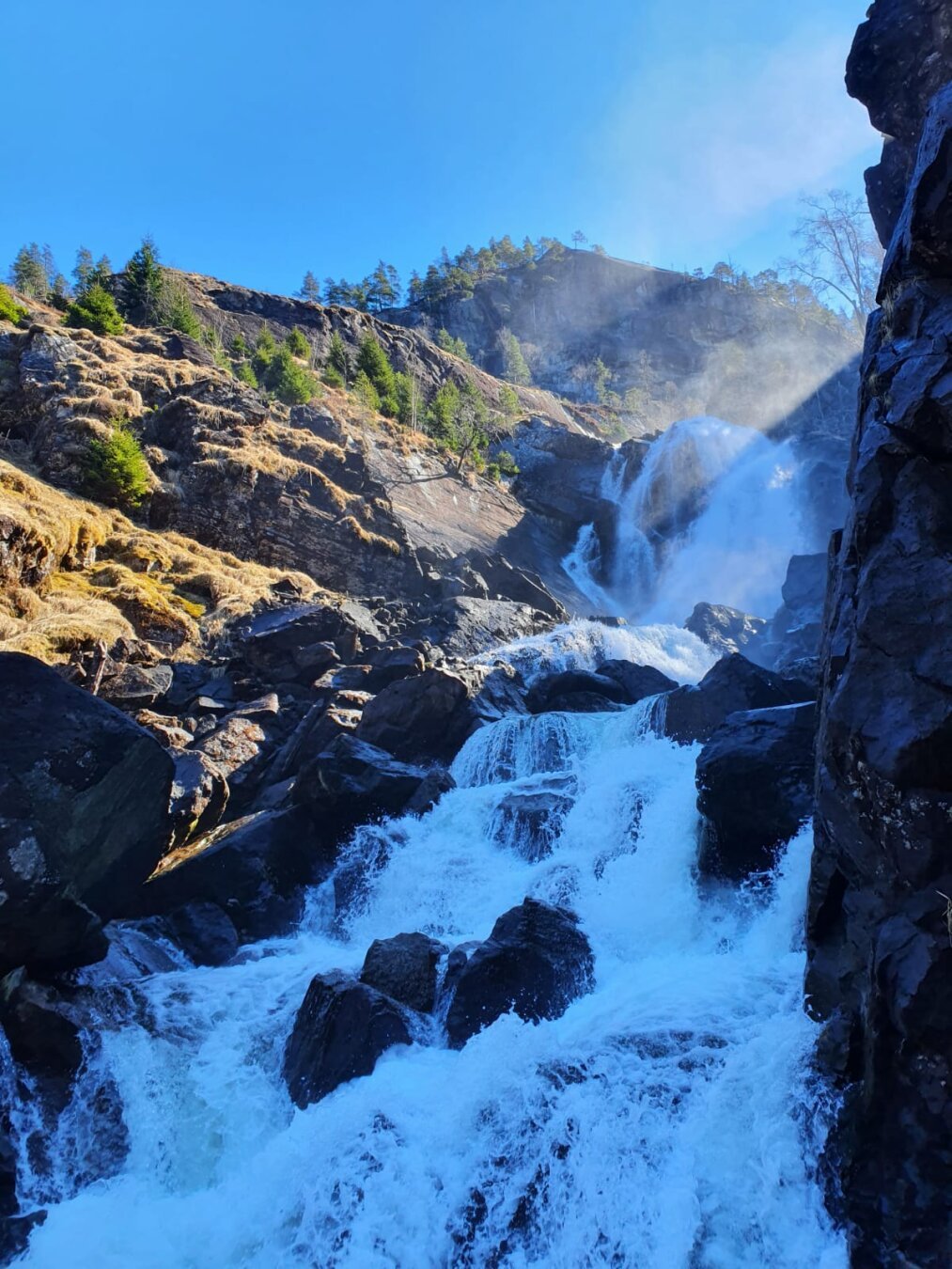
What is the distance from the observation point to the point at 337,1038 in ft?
28.8

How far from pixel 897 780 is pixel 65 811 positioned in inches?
382

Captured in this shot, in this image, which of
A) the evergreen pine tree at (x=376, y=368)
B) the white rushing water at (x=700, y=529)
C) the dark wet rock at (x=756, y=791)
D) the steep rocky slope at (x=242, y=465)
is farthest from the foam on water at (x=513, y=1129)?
the evergreen pine tree at (x=376, y=368)

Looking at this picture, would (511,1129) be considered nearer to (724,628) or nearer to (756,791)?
(756,791)

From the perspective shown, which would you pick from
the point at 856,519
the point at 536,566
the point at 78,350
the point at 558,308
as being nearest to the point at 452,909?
the point at 856,519

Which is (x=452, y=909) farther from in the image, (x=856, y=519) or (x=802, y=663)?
(x=802, y=663)

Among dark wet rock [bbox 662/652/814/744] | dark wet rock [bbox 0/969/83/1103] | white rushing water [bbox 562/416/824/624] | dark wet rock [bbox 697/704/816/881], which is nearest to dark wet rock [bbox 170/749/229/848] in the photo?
dark wet rock [bbox 0/969/83/1103]

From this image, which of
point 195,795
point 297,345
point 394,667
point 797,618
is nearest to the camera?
point 195,795

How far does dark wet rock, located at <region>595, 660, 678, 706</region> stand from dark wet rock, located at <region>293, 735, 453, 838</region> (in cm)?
908

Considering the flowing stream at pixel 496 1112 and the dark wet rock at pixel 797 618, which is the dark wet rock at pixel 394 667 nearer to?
the flowing stream at pixel 496 1112

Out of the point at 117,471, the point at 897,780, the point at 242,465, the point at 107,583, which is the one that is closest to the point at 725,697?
the point at 897,780

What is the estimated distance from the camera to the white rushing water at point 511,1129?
20.0ft

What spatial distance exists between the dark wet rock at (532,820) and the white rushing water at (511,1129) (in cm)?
266

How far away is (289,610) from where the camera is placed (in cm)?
2484

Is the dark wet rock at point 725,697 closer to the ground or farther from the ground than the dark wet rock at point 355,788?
farther from the ground
